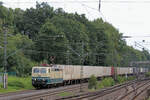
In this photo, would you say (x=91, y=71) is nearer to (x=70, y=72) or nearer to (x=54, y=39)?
(x=70, y=72)

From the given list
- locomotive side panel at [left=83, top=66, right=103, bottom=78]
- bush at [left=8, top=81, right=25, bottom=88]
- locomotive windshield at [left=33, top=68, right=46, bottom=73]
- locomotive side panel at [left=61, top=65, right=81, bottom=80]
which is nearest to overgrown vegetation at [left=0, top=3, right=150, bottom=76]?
locomotive side panel at [left=83, top=66, right=103, bottom=78]

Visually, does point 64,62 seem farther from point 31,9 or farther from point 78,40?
point 31,9

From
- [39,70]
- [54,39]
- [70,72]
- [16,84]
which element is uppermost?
[54,39]

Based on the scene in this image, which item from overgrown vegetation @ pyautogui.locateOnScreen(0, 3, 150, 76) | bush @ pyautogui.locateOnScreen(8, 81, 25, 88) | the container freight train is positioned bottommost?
bush @ pyautogui.locateOnScreen(8, 81, 25, 88)

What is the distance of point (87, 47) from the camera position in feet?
241

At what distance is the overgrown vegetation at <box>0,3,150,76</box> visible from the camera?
63225 millimetres

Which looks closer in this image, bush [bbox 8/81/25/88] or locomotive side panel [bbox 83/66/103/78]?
bush [bbox 8/81/25/88]

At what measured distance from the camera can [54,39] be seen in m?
64.3

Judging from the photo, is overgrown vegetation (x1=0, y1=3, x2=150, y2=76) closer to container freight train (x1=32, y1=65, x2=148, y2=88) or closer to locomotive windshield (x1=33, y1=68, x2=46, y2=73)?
container freight train (x1=32, y1=65, x2=148, y2=88)

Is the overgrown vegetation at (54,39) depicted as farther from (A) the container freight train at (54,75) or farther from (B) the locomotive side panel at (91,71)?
(A) the container freight train at (54,75)

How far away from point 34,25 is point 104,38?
22478mm

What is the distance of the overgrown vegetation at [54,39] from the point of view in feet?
207

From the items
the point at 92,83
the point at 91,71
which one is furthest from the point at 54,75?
the point at 91,71

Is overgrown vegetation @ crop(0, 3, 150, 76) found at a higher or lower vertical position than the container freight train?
higher
